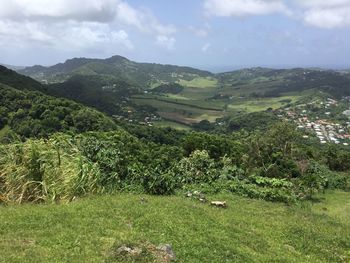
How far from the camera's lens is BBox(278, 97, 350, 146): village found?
11139cm

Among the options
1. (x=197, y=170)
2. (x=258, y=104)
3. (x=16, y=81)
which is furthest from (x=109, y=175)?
(x=258, y=104)

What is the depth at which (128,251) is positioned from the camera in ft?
26.2

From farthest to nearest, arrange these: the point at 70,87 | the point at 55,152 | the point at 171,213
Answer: the point at 70,87, the point at 55,152, the point at 171,213

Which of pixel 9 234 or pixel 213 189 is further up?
pixel 9 234

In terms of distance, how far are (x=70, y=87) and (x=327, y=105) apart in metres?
94.2

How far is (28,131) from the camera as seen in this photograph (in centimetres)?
5622

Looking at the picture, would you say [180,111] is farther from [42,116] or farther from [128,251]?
[128,251]

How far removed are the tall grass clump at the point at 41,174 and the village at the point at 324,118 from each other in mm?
94425

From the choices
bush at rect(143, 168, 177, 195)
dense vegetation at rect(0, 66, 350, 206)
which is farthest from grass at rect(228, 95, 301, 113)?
bush at rect(143, 168, 177, 195)

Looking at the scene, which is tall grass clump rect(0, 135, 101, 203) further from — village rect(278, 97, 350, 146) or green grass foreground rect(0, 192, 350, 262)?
village rect(278, 97, 350, 146)

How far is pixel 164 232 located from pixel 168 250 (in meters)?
1.25

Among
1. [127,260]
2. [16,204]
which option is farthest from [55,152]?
[127,260]

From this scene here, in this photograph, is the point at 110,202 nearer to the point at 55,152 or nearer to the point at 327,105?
the point at 55,152

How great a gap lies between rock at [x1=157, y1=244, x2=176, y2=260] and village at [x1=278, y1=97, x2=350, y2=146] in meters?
97.7
